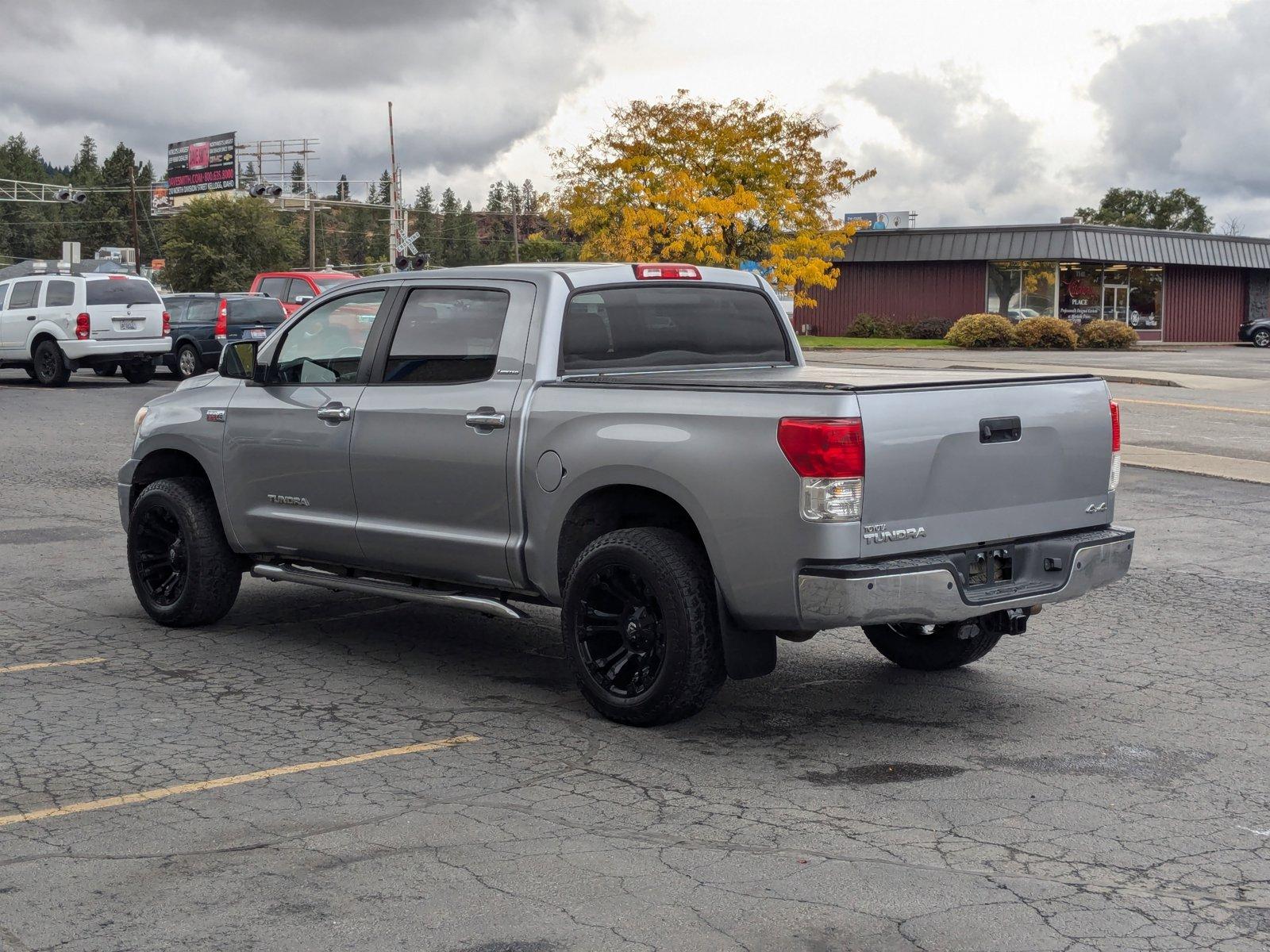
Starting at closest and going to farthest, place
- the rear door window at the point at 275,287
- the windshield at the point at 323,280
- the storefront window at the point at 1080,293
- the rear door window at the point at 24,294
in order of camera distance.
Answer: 1. the rear door window at the point at 24,294
2. the windshield at the point at 323,280
3. the rear door window at the point at 275,287
4. the storefront window at the point at 1080,293

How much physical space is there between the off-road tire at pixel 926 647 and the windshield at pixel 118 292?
70.9 feet

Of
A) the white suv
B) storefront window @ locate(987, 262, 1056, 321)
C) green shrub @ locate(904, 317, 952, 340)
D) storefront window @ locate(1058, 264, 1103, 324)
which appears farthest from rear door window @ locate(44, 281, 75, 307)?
storefront window @ locate(1058, 264, 1103, 324)

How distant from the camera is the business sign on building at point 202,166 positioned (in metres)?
105

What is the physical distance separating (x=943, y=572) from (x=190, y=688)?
3441 mm

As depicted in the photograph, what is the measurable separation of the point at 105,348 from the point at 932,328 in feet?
117

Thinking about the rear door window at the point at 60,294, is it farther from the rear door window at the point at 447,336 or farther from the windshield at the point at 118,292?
the rear door window at the point at 447,336

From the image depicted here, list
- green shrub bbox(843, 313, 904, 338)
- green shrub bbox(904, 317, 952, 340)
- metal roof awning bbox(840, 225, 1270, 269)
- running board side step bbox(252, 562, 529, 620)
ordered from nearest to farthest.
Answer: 1. running board side step bbox(252, 562, 529, 620)
2. metal roof awning bbox(840, 225, 1270, 269)
3. green shrub bbox(904, 317, 952, 340)
4. green shrub bbox(843, 313, 904, 338)

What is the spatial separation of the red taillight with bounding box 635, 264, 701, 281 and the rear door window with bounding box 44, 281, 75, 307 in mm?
21412

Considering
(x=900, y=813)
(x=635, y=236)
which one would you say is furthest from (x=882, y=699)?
(x=635, y=236)

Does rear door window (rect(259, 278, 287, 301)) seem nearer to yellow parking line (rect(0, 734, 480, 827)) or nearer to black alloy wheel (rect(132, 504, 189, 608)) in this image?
black alloy wheel (rect(132, 504, 189, 608))

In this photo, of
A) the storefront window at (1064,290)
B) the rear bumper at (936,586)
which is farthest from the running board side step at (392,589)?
the storefront window at (1064,290)

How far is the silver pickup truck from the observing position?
5.43 meters

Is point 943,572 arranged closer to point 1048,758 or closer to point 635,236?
point 1048,758

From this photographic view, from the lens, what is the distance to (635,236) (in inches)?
1545
